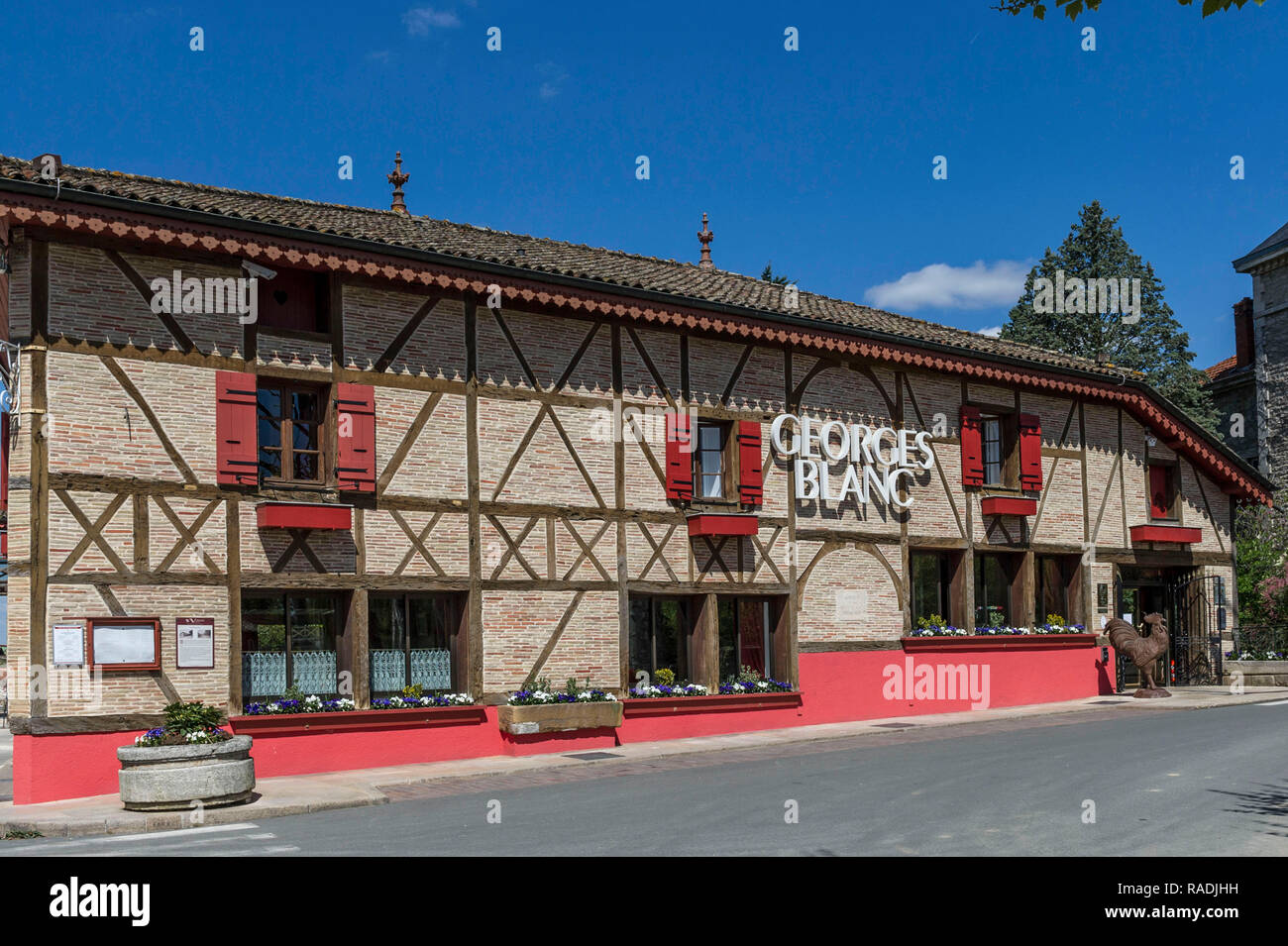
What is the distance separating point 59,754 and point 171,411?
4.17 metres

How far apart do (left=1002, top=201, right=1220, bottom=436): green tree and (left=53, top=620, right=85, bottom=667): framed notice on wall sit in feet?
116

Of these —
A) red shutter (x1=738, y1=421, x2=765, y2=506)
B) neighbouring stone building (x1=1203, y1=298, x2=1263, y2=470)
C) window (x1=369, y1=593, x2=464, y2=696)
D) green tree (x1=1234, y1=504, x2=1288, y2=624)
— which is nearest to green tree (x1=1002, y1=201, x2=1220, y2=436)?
neighbouring stone building (x1=1203, y1=298, x2=1263, y2=470)

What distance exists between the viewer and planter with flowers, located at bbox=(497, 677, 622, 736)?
17734 mm

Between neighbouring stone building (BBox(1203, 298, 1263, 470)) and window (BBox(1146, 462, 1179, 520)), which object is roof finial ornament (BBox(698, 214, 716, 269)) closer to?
window (BBox(1146, 462, 1179, 520))

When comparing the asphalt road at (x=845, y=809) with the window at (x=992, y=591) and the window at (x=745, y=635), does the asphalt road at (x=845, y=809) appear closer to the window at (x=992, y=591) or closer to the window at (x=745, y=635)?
the window at (x=745, y=635)

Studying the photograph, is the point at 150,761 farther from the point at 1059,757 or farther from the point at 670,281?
the point at 670,281

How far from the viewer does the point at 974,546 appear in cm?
2414

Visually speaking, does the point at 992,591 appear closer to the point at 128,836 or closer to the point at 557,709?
the point at 557,709

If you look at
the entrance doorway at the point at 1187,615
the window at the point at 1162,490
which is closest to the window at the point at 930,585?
the entrance doorway at the point at 1187,615

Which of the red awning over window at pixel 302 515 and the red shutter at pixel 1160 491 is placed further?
the red shutter at pixel 1160 491

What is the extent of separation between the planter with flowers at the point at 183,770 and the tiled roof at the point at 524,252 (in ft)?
20.3

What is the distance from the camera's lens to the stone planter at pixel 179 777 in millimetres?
13109

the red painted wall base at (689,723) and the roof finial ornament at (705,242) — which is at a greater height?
the roof finial ornament at (705,242)
